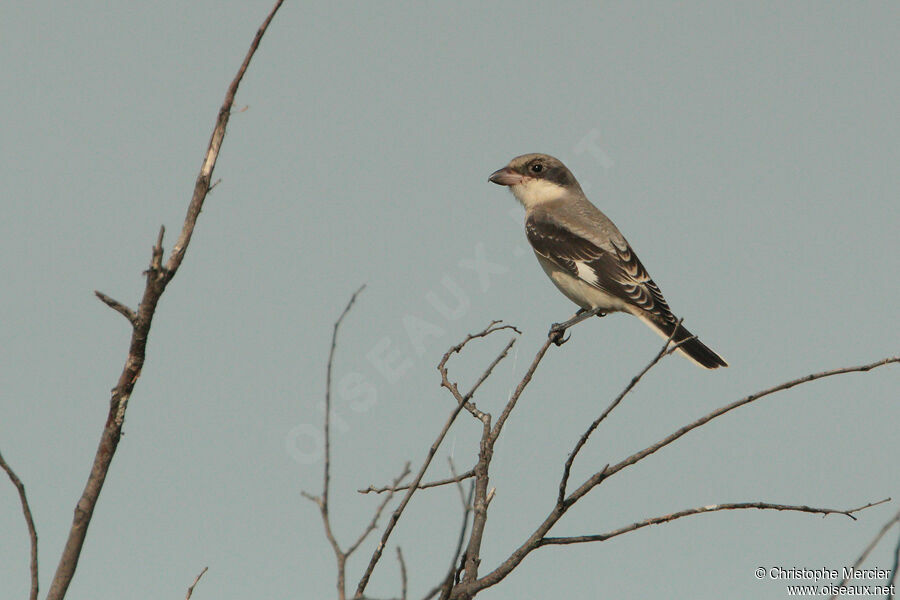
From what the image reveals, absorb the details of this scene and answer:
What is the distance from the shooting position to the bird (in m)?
8.11

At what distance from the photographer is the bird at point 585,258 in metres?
8.11

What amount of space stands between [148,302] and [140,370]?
0.23m

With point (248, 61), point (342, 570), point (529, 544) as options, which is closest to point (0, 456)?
point (342, 570)

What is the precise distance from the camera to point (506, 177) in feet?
31.5

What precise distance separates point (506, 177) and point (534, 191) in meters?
0.31

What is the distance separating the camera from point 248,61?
9.33 ft

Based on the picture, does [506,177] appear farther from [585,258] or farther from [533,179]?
[585,258]

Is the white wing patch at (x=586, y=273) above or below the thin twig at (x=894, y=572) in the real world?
above

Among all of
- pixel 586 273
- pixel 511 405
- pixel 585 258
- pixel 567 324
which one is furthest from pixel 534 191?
pixel 511 405

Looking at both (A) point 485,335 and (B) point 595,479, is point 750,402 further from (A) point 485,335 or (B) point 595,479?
(A) point 485,335

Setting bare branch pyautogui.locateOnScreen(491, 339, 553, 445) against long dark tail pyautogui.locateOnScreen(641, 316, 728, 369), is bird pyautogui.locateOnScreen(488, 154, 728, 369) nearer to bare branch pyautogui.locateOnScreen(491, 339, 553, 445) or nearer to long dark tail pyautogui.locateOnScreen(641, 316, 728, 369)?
long dark tail pyautogui.locateOnScreen(641, 316, 728, 369)

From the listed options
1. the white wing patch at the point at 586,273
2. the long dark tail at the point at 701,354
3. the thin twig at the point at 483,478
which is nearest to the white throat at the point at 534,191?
the white wing patch at the point at 586,273

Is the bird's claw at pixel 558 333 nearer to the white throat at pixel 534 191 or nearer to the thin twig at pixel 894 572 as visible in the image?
the white throat at pixel 534 191

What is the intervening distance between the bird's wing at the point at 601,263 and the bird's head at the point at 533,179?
2.06 feet
